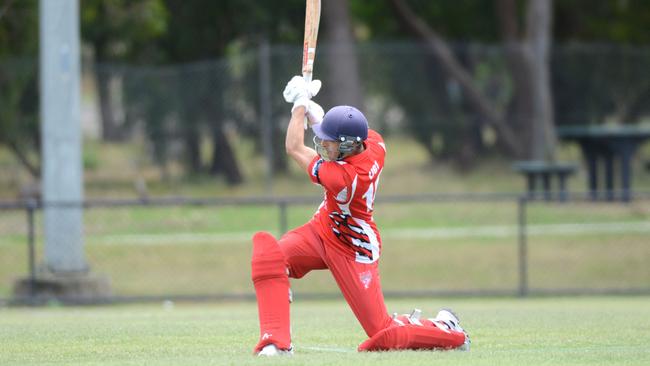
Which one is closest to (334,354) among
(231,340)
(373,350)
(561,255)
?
(373,350)

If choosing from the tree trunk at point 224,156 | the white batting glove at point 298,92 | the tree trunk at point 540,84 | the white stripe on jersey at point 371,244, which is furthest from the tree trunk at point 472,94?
the white stripe on jersey at point 371,244

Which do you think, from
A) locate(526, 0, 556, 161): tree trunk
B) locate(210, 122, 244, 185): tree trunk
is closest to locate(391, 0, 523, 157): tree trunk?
locate(526, 0, 556, 161): tree trunk

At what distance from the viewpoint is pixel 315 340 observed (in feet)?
29.2

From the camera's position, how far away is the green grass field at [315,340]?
728 centimetres

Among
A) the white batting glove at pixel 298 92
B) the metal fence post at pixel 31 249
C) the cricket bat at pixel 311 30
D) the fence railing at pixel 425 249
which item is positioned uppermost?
the cricket bat at pixel 311 30

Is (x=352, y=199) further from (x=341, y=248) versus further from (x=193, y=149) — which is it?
(x=193, y=149)

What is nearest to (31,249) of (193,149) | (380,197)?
(380,197)

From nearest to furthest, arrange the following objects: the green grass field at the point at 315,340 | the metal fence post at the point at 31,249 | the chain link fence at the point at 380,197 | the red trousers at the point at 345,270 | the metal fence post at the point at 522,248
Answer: the green grass field at the point at 315,340 → the red trousers at the point at 345,270 → the metal fence post at the point at 31,249 → the metal fence post at the point at 522,248 → the chain link fence at the point at 380,197

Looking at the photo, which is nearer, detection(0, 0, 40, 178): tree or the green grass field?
the green grass field

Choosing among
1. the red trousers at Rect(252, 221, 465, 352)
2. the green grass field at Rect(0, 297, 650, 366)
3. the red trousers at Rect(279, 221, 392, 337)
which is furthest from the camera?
the red trousers at Rect(279, 221, 392, 337)

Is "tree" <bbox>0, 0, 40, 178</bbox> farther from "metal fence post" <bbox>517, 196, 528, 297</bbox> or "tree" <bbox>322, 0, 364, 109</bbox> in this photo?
"metal fence post" <bbox>517, 196, 528, 297</bbox>

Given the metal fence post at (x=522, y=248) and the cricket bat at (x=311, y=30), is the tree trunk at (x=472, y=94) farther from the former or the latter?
the cricket bat at (x=311, y=30)

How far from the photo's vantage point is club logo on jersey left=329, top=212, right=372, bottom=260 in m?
7.81

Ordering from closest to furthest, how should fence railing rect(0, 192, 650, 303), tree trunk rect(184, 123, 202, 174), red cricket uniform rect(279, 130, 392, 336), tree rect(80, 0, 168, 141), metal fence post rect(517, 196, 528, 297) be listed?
red cricket uniform rect(279, 130, 392, 336) → metal fence post rect(517, 196, 528, 297) → fence railing rect(0, 192, 650, 303) → tree trunk rect(184, 123, 202, 174) → tree rect(80, 0, 168, 141)
